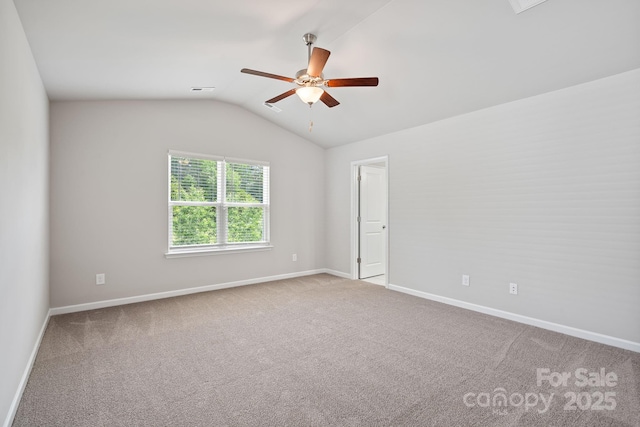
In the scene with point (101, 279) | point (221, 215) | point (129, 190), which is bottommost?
point (101, 279)

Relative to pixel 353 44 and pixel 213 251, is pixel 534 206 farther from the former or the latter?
pixel 213 251

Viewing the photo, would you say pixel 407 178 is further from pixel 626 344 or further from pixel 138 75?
pixel 138 75

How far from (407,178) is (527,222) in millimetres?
1672

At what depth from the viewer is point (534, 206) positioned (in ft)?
10.9

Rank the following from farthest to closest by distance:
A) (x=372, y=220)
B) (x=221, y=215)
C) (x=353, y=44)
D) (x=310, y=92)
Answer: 1. (x=372, y=220)
2. (x=221, y=215)
3. (x=353, y=44)
4. (x=310, y=92)

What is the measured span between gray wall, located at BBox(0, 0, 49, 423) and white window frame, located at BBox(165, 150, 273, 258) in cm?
150

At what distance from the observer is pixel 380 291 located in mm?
4770

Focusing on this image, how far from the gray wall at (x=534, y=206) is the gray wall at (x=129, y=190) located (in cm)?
250

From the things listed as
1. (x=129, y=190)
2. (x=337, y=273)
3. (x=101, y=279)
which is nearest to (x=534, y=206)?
(x=337, y=273)

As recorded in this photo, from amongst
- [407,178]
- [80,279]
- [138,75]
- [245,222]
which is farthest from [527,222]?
[80,279]

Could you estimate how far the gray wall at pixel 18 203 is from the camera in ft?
5.97

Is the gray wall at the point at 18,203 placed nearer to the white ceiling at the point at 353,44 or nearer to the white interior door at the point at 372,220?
the white ceiling at the point at 353,44

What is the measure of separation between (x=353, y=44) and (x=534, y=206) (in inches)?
98.4

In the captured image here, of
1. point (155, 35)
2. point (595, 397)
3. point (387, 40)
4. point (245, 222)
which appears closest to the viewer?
point (595, 397)
